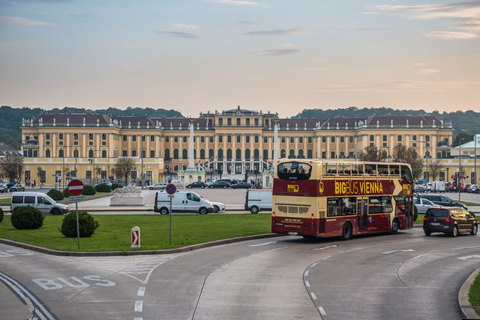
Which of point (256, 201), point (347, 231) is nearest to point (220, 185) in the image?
point (256, 201)

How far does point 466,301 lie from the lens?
15906 millimetres

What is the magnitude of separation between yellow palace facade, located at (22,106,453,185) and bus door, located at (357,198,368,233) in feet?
396

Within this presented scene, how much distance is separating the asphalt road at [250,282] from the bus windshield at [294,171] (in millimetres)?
2997

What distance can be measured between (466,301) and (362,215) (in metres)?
15.4

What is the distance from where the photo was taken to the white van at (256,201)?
48531mm

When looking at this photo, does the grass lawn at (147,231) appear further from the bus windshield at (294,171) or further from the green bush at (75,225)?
the bus windshield at (294,171)

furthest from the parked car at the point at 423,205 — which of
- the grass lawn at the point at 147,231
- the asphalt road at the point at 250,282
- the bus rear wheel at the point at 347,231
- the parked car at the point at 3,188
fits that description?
the parked car at the point at 3,188

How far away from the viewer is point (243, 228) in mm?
33969

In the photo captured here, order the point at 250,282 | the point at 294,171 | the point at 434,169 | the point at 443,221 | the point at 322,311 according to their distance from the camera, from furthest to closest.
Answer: the point at 434,169
the point at 443,221
the point at 294,171
the point at 250,282
the point at 322,311

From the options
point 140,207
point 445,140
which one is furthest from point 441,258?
point 445,140

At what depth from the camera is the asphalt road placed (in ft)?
49.2

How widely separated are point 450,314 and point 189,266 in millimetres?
9110

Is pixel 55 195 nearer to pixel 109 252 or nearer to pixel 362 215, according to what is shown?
pixel 362 215

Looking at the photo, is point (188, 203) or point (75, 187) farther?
point (188, 203)
